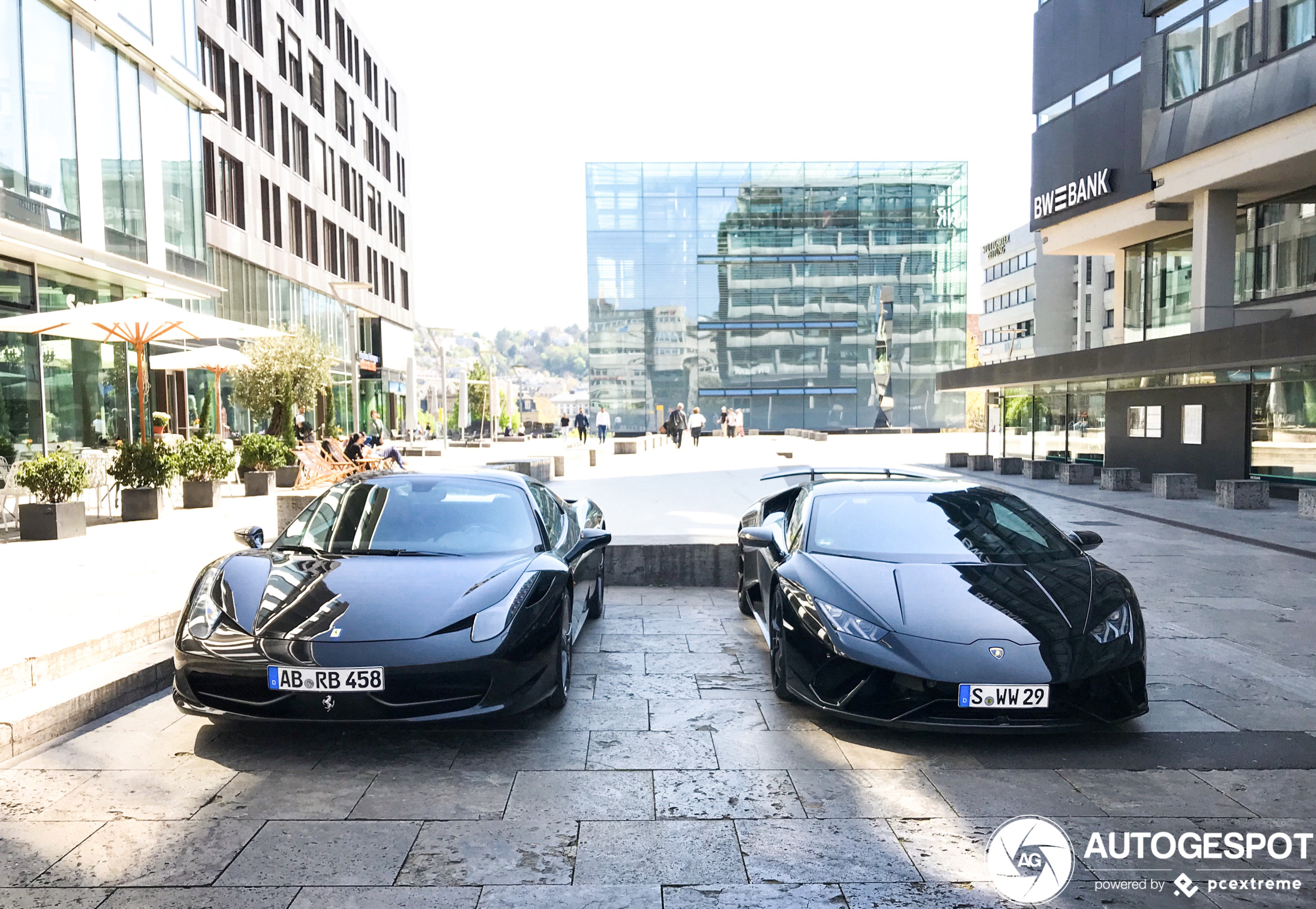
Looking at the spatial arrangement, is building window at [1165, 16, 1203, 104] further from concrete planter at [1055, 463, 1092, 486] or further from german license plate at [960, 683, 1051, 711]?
german license plate at [960, 683, 1051, 711]

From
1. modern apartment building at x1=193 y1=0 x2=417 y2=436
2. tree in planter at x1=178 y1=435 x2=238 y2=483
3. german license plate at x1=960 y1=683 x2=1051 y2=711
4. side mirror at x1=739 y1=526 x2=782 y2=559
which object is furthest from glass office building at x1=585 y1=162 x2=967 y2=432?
german license plate at x1=960 y1=683 x2=1051 y2=711

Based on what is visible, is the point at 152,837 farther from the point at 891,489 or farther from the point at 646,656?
the point at 891,489

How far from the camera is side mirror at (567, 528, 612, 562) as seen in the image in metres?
5.77

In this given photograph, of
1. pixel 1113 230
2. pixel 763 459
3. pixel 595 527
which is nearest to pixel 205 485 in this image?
pixel 595 527

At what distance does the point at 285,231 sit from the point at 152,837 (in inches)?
1401

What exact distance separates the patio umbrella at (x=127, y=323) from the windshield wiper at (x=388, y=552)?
9653 millimetres

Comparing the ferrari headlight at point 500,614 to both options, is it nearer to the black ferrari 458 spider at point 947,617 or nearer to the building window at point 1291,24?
the black ferrari 458 spider at point 947,617

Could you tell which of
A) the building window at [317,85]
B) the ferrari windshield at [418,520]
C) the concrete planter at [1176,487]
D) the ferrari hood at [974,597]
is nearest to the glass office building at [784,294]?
the building window at [317,85]

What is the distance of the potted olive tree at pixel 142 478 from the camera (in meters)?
13.0

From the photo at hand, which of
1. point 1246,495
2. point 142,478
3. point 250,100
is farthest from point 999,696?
point 250,100

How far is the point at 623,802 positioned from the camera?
3.78 m

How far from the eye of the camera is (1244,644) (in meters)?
6.41

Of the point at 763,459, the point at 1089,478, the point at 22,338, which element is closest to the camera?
the point at 22,338

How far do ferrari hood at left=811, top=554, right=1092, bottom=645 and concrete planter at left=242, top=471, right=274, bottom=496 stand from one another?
568 inches
